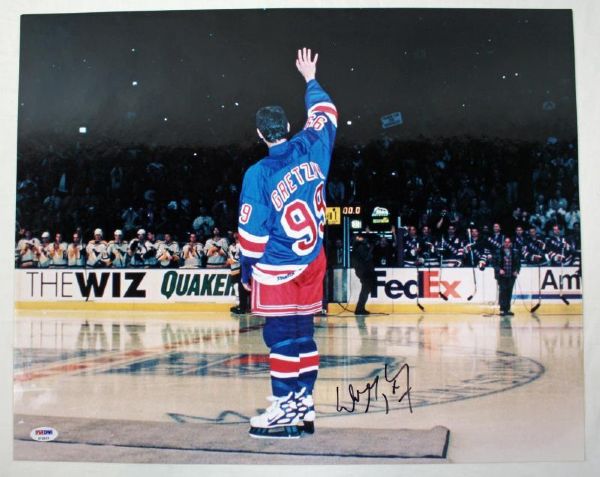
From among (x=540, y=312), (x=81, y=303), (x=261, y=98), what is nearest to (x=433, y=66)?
(x=261, y=98)

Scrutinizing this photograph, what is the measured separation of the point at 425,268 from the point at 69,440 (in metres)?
2.06

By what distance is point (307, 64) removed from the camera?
3.55 meters

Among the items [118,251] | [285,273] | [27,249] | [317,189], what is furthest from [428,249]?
[27,249]

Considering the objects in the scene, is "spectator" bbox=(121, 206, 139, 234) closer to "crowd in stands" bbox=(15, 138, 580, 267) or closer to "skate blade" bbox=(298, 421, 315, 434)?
"crowd in stands" bbox=(15, 138, 580, 267)

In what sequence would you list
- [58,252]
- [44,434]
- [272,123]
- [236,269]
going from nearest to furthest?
1. [44,434]
2. [272,123]
3. [58,252]
4. [236,269]

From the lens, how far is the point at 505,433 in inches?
130

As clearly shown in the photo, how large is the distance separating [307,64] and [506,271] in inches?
61.4

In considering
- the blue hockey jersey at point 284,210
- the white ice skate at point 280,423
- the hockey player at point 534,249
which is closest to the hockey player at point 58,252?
the blue hockey jersey at point 284,210

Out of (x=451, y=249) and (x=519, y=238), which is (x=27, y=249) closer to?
(x=451, y=249)

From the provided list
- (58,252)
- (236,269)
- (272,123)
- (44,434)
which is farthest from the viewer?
(236,269)

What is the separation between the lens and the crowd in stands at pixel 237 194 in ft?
11.6

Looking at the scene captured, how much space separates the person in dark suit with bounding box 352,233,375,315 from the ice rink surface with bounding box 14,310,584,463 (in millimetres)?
152

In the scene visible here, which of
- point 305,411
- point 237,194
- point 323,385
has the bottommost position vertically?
point 305,411
